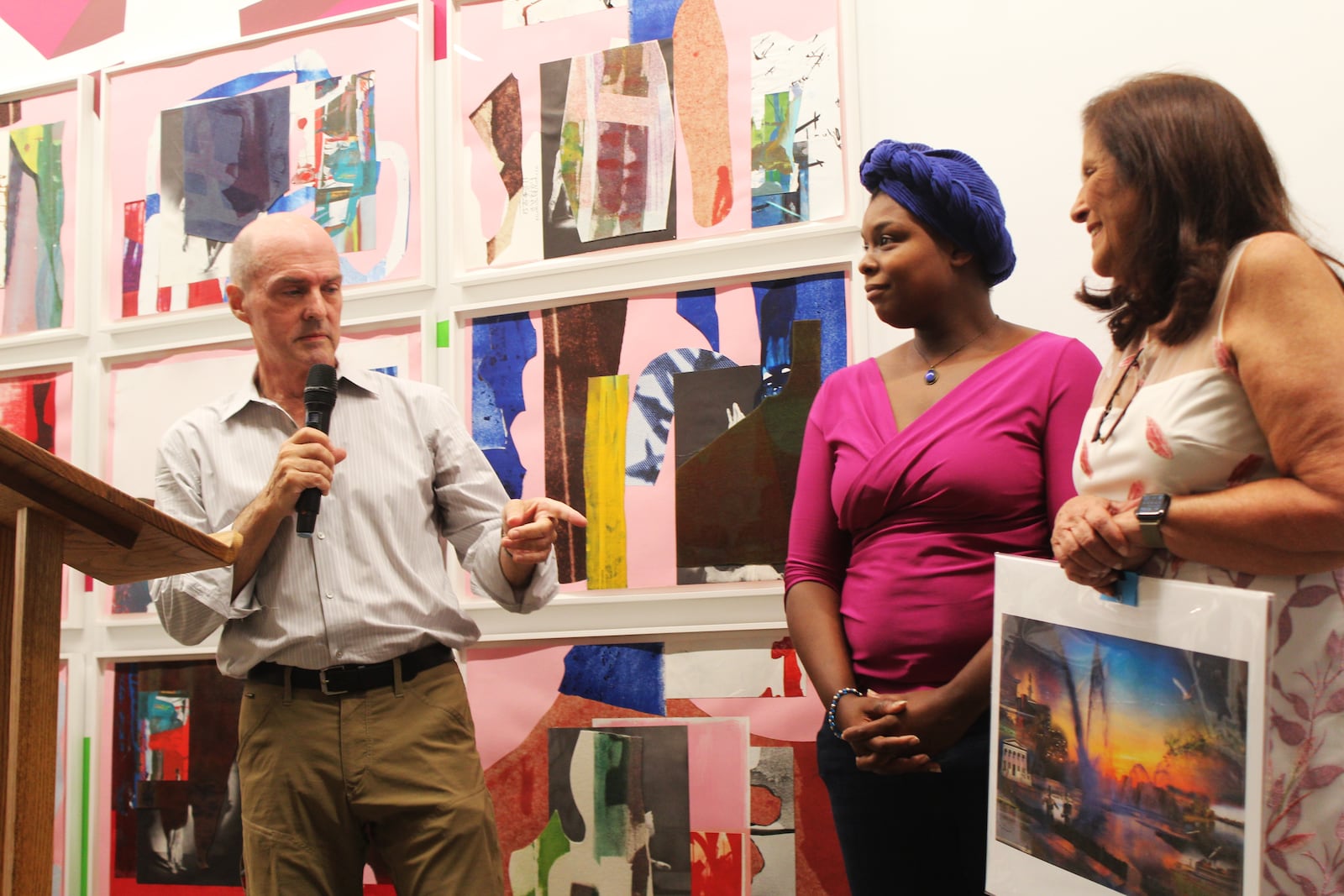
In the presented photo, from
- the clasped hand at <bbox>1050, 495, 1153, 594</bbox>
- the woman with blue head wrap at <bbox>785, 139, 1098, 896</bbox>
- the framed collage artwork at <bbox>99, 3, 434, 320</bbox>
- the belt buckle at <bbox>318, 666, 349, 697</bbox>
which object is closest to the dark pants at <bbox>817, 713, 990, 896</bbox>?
the woman with blue head wrap at <bbox>785, 139, 1098, 896</bbox>

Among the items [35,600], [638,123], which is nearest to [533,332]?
[638,123]

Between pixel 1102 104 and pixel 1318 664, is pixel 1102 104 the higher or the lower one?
the higher one

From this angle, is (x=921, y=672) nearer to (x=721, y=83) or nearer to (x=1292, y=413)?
(x=1292, y=413)

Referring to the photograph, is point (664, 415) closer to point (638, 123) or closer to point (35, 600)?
point (638, 123)

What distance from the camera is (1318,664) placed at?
1.18m

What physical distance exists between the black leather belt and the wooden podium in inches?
29.2

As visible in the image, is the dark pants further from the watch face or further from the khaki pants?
the khaki pants

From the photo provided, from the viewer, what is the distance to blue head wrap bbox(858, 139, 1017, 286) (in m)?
1.82

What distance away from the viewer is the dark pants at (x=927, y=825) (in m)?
1.64

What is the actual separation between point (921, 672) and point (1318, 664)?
1.95 feet

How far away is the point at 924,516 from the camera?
68.4 inches

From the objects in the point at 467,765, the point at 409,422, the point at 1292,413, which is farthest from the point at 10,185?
the point at 1292,413

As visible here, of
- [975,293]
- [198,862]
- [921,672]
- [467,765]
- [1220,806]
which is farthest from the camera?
[198,862]

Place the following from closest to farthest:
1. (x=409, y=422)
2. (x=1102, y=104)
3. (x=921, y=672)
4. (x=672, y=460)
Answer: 1. (x=1102, y=104)
2. (x=921, y=672)
3. (x=409, y=422)
4. (x=672, y=460)
